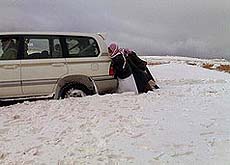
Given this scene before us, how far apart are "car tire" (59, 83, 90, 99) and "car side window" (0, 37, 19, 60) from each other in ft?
4.50

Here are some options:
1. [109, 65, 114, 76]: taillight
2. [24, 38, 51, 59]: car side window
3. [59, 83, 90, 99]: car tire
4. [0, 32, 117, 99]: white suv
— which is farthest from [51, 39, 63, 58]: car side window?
[109, 65, 114, 76]: taillight

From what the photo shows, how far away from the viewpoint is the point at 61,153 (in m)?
5.05

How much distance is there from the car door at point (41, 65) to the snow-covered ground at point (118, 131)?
0.60 meters

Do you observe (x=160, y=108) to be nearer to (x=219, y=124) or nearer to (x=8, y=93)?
(x=219, y=124)

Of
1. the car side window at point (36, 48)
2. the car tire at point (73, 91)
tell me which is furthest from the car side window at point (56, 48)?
the car tire at point (73, 91)

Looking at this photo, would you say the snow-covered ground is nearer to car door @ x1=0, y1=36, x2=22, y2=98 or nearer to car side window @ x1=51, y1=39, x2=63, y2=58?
car door @ x1=0, y1=36, x2=22, y2=98

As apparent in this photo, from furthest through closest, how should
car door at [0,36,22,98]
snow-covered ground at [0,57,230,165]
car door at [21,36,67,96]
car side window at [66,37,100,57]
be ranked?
car side window at [66,37,100,57] → car door at [21,36,67,96] → car door at [0,36,22,98] → snow-covered ground at [0,57,230,165]

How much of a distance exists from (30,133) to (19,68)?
3003 millimetres

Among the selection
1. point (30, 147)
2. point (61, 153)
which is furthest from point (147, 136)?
point (30, 147)

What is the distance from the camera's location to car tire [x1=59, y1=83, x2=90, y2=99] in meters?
9.02

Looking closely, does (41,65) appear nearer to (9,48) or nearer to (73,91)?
(9,48)

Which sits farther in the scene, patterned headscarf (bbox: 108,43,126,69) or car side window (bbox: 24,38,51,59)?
patterned headscarf (bbox: 108,43,126,69)

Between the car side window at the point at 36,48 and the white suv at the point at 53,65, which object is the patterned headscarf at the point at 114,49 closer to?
the white suv at the point at 53,65

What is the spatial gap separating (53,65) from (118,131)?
12.2 ft
